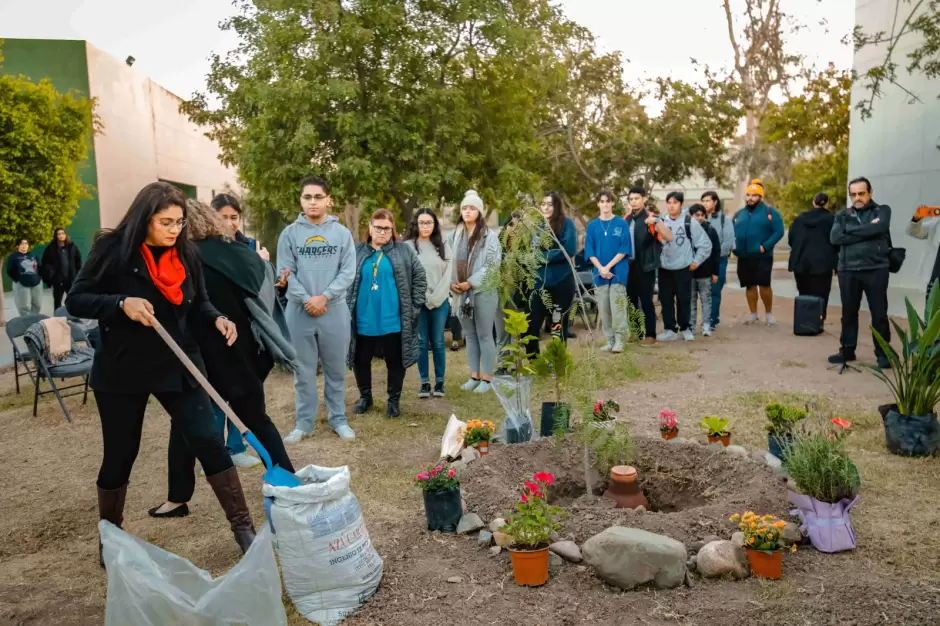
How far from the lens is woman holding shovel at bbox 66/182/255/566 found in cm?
357

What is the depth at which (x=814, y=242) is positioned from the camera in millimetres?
10109

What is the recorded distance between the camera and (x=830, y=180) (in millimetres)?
22188

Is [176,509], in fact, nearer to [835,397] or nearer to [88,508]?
[88,508]

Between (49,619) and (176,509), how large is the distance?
1270mm

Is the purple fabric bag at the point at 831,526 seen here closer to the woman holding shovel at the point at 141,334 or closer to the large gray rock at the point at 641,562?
the large gray rock at the point at 641,562

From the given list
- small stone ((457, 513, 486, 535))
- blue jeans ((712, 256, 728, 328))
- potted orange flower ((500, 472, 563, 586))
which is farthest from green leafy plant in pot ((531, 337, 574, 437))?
blue jeans ((712, 256, 728, 328))

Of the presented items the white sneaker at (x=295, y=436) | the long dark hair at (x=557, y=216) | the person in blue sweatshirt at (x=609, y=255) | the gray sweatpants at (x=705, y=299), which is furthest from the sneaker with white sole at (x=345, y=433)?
the gray sweatpants at (x=705, y=299)

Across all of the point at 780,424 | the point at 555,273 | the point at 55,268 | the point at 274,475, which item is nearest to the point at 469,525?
the point at 274,475

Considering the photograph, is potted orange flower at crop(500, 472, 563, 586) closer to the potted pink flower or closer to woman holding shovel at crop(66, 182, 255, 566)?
woman holding shovel at crop(66, 182, 255, 566)

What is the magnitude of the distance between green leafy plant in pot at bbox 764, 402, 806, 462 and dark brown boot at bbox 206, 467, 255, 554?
3158 mm

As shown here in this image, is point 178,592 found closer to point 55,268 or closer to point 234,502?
point 234,502

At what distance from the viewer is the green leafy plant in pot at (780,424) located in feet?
16.3

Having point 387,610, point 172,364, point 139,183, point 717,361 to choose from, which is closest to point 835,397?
point 717,361

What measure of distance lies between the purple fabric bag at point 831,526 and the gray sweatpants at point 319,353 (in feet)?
11.8
